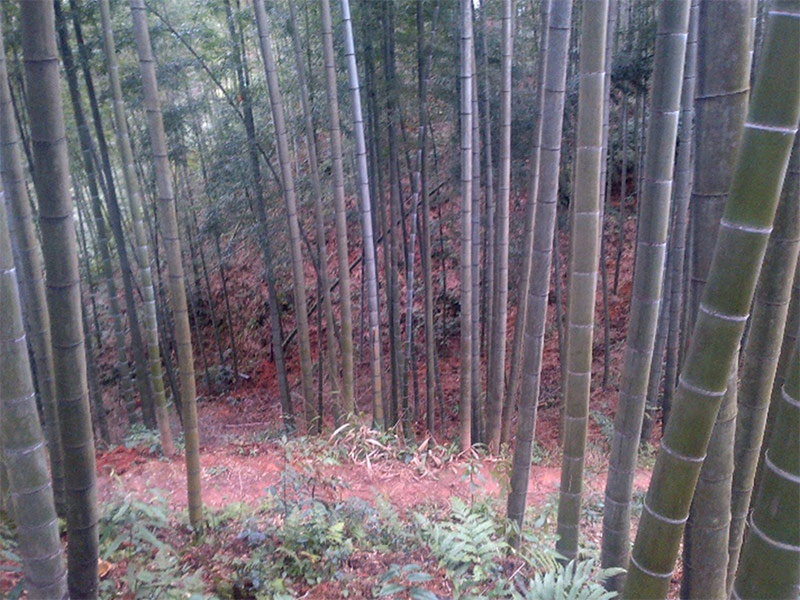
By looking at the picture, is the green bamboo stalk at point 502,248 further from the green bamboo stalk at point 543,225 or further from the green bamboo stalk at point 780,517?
the green bamboo stalk at point 780,517

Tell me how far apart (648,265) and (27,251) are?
2404 mm

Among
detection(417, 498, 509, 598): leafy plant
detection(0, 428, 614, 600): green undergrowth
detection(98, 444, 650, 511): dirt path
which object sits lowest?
detection(98, 444, 650, 511): dirt path

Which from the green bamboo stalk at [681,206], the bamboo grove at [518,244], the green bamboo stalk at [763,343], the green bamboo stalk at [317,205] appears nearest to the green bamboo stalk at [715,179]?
the bamboo grove at [518,244]

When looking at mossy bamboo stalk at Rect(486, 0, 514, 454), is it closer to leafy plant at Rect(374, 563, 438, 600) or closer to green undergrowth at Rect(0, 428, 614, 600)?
green undergrowth at Rect(0, 428, 614, 600)

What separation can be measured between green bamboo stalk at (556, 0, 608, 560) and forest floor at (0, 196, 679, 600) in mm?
316

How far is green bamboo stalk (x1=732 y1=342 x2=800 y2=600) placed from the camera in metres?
1.01

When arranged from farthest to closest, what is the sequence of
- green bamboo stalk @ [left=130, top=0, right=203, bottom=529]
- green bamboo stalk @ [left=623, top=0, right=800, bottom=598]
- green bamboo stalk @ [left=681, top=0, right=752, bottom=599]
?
green bamboo stalk @ [left=130, top=0, right=203, bottom=529] < green bamboo stalk @ [left=681, top=0, right=752, bottom=599] < green bamboo stalk @ [left=623, top=0, right=800, bottom=598]

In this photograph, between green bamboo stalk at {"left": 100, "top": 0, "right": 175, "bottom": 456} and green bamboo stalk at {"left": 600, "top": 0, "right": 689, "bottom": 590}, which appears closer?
green bamboo stalk at {"left": 600, "top": 0, "right": 689, "bottom": 590}

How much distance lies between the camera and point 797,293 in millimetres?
1669

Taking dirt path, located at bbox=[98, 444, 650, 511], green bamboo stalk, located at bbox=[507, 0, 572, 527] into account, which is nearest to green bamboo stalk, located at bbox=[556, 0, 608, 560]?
green bamboo stalk, located at bbox=[507, 0, 572, 527]

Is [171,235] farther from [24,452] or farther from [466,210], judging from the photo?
[466,210]

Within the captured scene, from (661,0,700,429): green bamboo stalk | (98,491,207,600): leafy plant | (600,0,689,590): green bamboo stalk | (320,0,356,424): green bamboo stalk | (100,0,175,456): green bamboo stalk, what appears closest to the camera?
(600,0,689,590): green bamboo stalk

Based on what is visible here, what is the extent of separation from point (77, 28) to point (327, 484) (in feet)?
12.9

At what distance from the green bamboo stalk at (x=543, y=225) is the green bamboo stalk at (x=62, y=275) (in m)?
1.50
